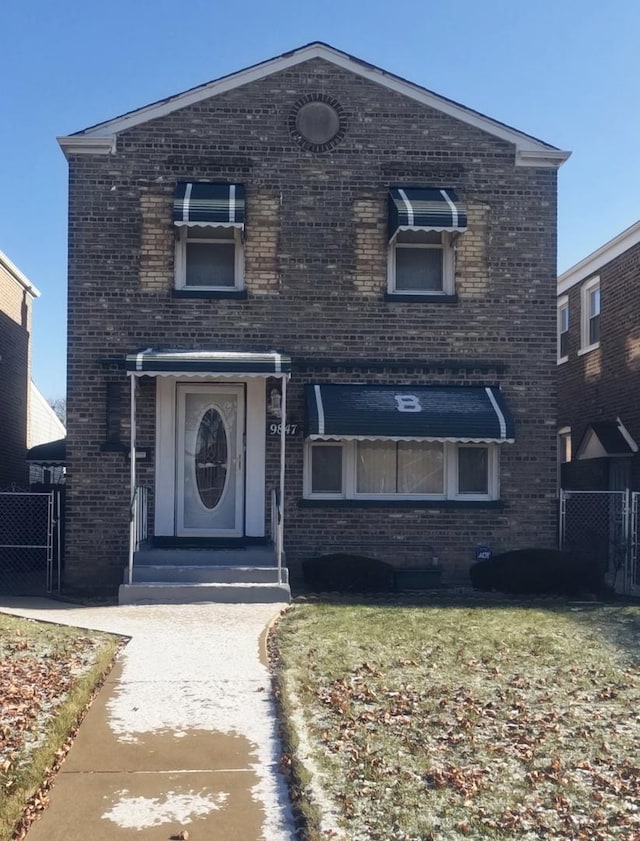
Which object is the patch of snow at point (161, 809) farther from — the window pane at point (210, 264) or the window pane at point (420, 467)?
the window pane at point (210, 264)

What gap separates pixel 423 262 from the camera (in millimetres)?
14094

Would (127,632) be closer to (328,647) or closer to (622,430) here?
(328,647)

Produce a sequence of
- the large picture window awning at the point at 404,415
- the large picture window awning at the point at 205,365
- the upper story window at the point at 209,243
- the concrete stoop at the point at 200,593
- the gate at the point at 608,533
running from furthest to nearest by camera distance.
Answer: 1. the gate at the point at 608,533
2. the upper story window at the point at 209,243
3. the large picture window awning at the point at 404,415
4. the large picture window awning at the point at 205,365
5. the concrete stoop at the point at 200,593

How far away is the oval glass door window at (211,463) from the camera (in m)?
13.7

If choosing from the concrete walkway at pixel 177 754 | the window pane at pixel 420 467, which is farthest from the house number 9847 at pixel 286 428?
the concrete walkway at pixel 177 754

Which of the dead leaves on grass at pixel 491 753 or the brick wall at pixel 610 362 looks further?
the brick wall at pixel 610 362

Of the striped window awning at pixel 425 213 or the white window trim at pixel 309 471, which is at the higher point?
the striped window awning at pixel 425 213

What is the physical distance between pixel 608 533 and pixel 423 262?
5.74m

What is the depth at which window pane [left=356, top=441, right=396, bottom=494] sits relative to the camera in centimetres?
1385

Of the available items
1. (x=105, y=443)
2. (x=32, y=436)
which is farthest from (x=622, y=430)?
(x=32, y=436)

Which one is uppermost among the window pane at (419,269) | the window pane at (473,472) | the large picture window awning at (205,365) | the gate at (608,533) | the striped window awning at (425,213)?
the striped window awning at (425,213)

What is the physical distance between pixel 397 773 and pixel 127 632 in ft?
16.2

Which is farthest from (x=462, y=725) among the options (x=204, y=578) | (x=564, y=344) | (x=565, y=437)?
(x=565, y=437)

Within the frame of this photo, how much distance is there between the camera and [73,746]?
233 inches
